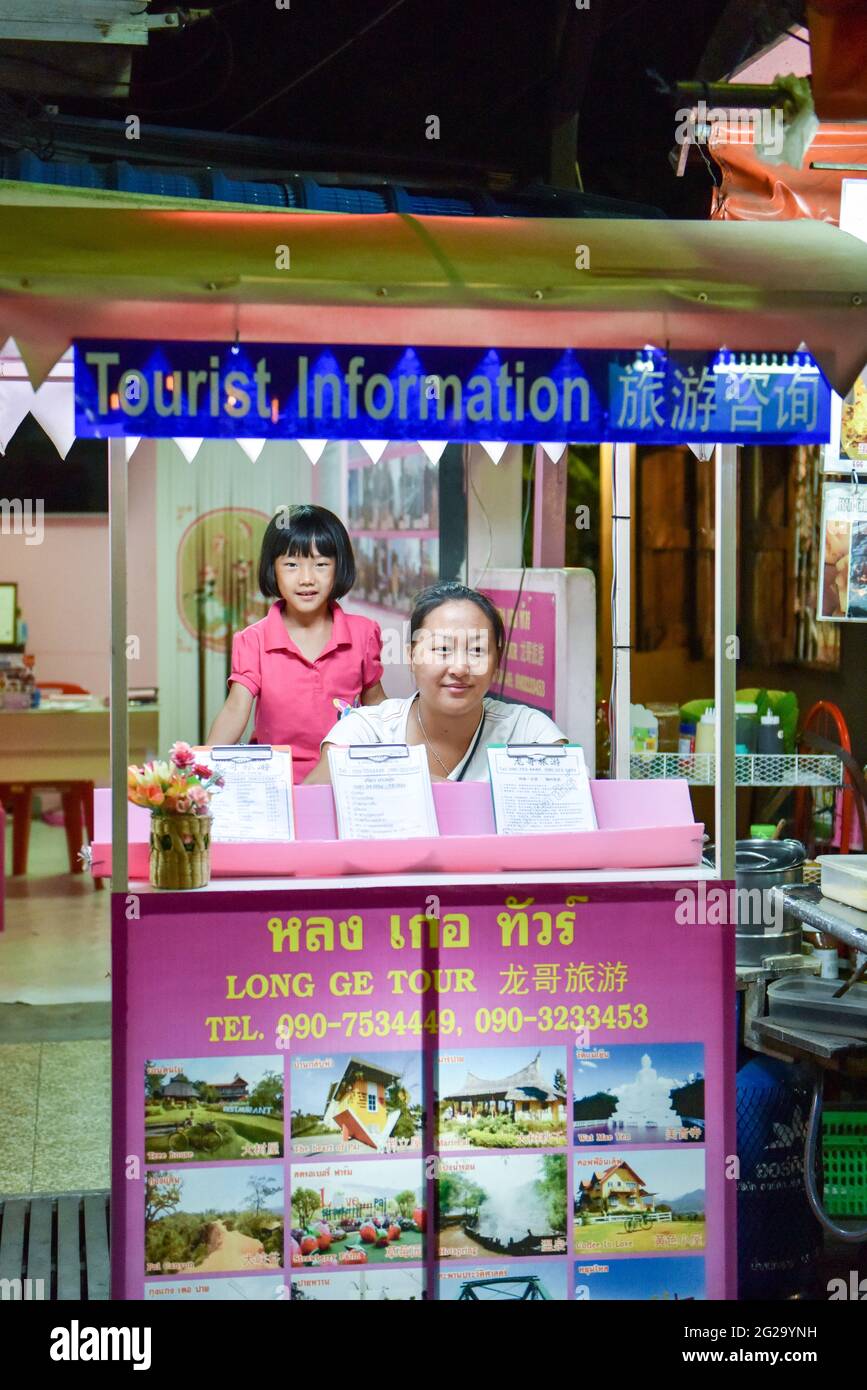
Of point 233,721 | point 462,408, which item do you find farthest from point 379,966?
point 233,721

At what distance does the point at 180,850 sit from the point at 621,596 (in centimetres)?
188

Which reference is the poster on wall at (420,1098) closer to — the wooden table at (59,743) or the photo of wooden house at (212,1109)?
the photo of wooden house at (212,1109)

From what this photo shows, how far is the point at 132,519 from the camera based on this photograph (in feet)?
38.9

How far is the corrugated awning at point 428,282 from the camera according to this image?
3105mm

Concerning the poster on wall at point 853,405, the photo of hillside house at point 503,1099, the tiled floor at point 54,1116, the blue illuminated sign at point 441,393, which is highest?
the poster on wall at point 853,405

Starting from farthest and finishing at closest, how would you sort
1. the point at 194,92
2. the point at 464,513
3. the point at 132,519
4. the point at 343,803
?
the point at 132,519
the point at 194,92
the point at 464,513
the point at 343,803

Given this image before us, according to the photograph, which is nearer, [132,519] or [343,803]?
[343,803]

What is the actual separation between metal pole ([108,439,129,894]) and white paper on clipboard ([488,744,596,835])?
2.81ft

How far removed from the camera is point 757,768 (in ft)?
17.4

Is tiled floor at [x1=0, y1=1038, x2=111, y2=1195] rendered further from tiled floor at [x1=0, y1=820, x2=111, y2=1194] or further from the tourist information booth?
the tourist information booth

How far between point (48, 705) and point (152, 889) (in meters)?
6.22

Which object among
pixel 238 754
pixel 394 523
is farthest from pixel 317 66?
pixel 238 754

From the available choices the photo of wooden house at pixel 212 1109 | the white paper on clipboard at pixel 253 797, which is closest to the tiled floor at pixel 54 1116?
the photo of wooden house at pixel 212 1109
